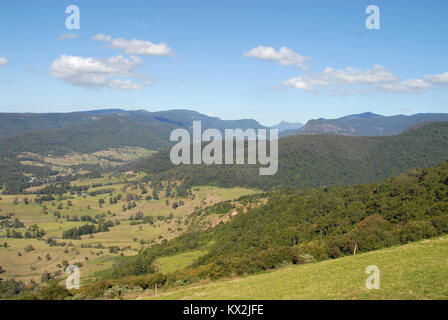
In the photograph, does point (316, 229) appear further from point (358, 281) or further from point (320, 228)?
point (358, 281)

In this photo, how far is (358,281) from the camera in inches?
943

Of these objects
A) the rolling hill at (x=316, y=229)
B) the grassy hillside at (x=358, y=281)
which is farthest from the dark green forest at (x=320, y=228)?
the grassy hillside at (x=358, y=281)

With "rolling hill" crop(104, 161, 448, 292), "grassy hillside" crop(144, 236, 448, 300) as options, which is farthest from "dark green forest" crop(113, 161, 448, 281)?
"grassy hillside" crop(144, 236, 448, 300)

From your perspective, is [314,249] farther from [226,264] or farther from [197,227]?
[197,227]

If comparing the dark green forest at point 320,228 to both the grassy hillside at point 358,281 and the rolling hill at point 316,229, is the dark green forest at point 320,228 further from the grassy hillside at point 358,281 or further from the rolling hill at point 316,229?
the grassy hillside at point 358,281

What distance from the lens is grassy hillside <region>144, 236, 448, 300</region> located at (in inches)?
816

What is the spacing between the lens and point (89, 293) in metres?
31.2

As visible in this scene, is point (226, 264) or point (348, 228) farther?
point (348, 228)

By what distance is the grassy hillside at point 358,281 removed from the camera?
68.0 ft
